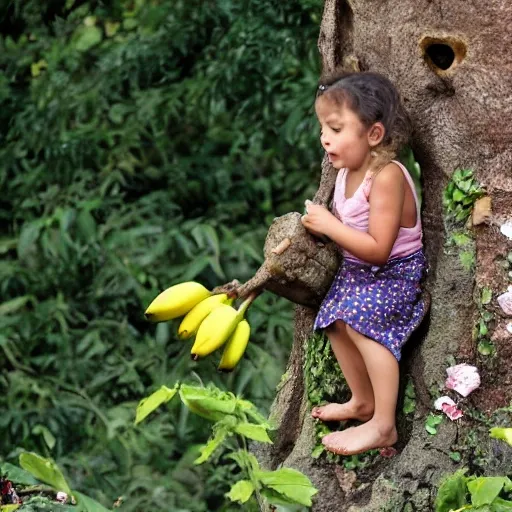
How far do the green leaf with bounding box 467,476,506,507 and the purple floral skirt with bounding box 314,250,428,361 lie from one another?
1.75 feet

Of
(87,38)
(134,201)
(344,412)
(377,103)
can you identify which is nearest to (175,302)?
(344,412)

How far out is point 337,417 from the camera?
2.66m

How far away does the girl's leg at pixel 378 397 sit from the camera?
2.51m

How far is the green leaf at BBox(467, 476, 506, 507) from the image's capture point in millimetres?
1977

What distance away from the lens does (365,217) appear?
8.27 feet

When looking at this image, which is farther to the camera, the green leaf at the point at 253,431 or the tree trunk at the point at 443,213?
the tree trunk at the point at 443,213

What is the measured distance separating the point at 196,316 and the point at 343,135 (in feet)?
1.56

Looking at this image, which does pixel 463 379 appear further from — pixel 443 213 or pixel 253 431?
pixel 253 431

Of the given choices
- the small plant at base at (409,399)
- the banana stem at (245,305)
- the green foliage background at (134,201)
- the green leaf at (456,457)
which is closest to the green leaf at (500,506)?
the green leaf at (456,457)

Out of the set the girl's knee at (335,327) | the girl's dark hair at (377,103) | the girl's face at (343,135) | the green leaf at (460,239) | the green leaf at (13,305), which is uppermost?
the girl's dark hair at (377,103)

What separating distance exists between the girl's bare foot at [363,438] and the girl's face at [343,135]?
1.76 ft

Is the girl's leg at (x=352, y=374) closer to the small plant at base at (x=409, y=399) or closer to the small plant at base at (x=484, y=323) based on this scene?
the small plant at base at (x=409, y=399)

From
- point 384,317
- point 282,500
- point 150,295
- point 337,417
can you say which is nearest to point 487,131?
point 384,317

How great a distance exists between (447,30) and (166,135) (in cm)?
260
